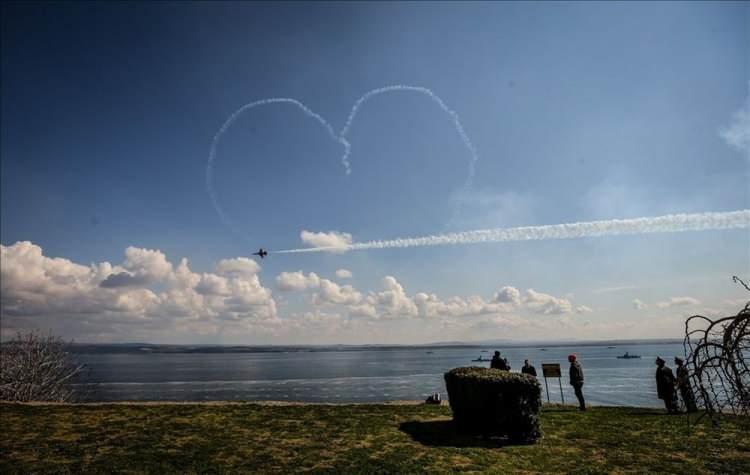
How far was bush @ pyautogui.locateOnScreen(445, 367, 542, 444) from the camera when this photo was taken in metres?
14.8

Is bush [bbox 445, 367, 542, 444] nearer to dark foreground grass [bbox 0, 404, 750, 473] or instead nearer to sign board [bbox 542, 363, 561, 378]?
dark foreground grass [bbox 0, 404, 750, 473]

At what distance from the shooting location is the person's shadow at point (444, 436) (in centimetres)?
1436

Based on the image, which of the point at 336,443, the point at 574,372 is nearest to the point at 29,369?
the point at 336,443

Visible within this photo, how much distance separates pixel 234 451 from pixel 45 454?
569 centimetres

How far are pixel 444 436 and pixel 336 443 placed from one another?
385cm

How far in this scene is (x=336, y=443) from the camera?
1444cm

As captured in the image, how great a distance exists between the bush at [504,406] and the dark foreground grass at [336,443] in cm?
48

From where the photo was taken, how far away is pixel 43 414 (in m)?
18.6

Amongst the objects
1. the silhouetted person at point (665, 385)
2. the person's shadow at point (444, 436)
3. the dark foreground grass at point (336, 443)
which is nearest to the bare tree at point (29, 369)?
the dark foreground grass at point (336, 443)

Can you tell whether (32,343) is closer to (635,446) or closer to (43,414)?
(43,414)

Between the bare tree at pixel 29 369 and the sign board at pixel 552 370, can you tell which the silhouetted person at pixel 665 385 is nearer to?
the sign board at pixel 552 370

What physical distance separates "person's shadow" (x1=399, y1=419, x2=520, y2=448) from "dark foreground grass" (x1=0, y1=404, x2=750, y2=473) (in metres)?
0.04

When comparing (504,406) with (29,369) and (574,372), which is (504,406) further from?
(29,369)

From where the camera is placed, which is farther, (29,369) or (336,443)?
(29,369)
